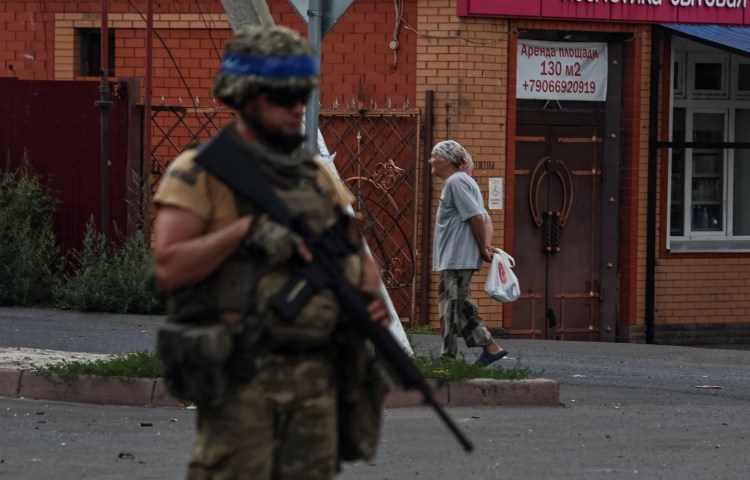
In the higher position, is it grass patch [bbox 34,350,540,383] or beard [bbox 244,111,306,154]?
beard [bbox 244,111,306,154]

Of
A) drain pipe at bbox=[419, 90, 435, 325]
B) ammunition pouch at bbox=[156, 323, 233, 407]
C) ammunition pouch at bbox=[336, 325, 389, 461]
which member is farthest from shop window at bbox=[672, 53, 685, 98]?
ammunition pouch at bbox=[156, 323, 233, 407]

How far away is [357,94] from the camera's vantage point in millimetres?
14719

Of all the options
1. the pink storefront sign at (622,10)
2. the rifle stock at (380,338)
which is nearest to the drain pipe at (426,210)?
the pink storefront sign at (622,10)

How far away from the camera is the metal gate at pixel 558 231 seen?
15000mm

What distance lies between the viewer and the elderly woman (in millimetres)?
10414

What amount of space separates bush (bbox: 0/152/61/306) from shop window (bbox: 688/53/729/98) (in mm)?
6435

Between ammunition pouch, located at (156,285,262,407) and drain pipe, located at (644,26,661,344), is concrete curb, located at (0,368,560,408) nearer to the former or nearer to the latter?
ammunition pouch, located at (156,285,262,407)

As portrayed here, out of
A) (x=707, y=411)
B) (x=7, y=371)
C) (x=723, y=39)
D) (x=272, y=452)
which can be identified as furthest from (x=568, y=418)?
(x=723, y=39)

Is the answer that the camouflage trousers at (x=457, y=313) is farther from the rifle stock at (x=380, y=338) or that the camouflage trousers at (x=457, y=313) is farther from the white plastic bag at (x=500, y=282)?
the rifle stock at (x=380, y=338)

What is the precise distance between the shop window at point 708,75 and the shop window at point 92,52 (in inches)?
230

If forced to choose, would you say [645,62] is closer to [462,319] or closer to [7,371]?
[462,319]

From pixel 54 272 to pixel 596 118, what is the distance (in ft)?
17.9

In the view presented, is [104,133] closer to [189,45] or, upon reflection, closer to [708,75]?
[189,45]

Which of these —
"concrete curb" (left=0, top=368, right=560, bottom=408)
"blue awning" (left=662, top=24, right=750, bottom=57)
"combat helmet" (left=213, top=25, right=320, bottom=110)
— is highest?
"blue awning" (left=662, top=24, right=750, bottom=57)
